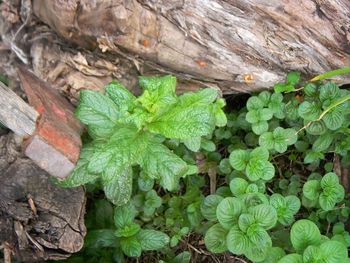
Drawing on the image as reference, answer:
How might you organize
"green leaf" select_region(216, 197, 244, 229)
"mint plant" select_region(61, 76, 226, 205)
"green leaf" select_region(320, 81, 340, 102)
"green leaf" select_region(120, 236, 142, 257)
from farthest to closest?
"green leaf" select_region(320, 81, 340, 102), "green leaf" select_region(120, 236, 142, 257), "green leaf" select_region(216, 197, 244, 229), "mint plant" select_region(61, 76, 226, 205)

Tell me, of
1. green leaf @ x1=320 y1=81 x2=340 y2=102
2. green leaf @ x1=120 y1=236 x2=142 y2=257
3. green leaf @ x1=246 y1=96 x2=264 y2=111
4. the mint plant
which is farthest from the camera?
green leaf @ x1=246 y1=96 x2=264 y2=111

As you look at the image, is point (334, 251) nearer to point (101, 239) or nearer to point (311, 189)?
point (311, 189)

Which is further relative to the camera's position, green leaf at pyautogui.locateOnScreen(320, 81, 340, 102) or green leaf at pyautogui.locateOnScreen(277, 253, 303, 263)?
green leaf at pyautogui.locateOnScreen(320, 81, 340, 102)

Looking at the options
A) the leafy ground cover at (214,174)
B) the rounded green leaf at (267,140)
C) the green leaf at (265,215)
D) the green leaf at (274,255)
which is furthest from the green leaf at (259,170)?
the green leaf at (274,255)

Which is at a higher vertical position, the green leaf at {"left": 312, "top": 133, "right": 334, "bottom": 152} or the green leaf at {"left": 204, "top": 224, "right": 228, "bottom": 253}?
the green leaf at {"left": 312, "top": 133, "right": 334, "bottom": 152}

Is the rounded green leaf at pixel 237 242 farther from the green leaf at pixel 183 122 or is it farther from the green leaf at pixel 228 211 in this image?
the green leaf at pixel 183 122

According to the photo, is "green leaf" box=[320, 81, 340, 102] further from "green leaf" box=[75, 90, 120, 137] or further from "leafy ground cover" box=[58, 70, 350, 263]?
"green leaf" box=[75, 90, 120, 137]

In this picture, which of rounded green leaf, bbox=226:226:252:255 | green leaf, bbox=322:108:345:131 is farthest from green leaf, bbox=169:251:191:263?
green leaf, bbox=322:108:345:131

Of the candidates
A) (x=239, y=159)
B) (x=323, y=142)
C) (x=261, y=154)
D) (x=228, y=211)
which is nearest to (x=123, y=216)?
(x=228, y=211)
